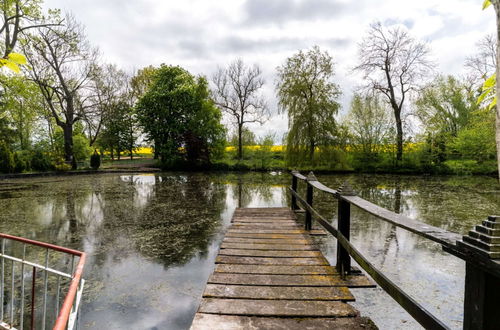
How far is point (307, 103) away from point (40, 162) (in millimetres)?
19908

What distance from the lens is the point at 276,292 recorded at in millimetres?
2730

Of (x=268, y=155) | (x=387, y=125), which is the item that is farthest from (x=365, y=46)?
(x=268, y=155)

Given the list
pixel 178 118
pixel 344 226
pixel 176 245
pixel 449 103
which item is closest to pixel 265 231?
pixel 176 245

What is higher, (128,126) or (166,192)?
(128,126)

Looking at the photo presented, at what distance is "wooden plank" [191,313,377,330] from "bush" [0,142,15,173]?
2333 cm

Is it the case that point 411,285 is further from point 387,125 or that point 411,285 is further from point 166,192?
point 387,125

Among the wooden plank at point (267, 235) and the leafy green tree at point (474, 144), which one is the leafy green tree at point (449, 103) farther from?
A: the wooden plank at point (267, 235)

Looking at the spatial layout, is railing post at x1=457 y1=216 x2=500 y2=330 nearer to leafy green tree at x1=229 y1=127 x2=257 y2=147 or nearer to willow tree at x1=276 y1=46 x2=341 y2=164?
willow tree at x1=276 y1=46 x2=341 y2=164

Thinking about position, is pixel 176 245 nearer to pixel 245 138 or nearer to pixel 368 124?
pixel 368 124

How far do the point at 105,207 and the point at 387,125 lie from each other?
833 inches

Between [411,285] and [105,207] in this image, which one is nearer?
[411,285]

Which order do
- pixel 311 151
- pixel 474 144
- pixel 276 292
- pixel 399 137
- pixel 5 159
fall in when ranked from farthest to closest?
pixel 399 137 → pixel 311 151 → pixel 474 144 → pixel 5 159 → pixel 276 292

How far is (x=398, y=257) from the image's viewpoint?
5.05 meters

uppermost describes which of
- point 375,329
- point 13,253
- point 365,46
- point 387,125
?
point 365,46
